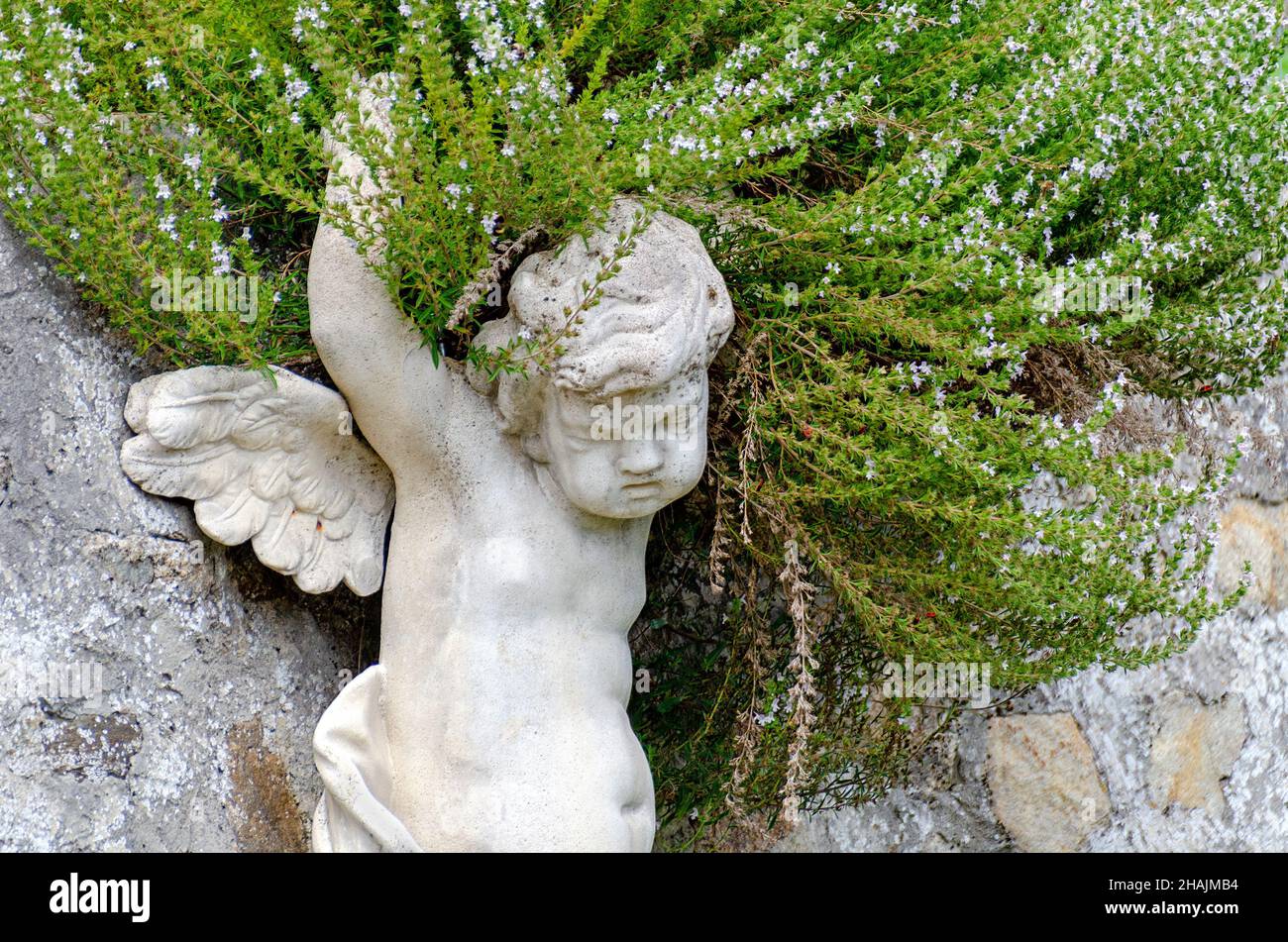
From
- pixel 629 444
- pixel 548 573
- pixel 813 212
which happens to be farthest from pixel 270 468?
pixel 813 212

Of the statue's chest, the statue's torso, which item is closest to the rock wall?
the statue's torso

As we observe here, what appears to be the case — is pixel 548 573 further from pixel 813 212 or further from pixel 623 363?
pixel 813 212

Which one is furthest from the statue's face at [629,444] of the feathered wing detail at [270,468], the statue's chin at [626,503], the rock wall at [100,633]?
the rock wall at [100,633]

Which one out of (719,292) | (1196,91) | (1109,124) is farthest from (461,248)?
(1196,91)

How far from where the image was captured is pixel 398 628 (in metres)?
2.04

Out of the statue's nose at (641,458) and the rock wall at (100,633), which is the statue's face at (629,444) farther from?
the rock wall at (100,633)

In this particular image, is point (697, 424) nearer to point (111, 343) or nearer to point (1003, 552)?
point (1003, 552)

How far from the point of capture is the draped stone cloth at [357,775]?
196cm

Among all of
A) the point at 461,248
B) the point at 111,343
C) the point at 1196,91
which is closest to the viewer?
the point at 461,248

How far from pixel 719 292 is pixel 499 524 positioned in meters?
0.42

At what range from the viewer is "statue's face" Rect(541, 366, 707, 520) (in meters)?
1.85

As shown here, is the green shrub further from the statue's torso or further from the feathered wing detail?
the statue's torso

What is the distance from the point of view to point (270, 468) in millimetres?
2012

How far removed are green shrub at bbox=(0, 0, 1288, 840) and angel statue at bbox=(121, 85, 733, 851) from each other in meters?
0.07
